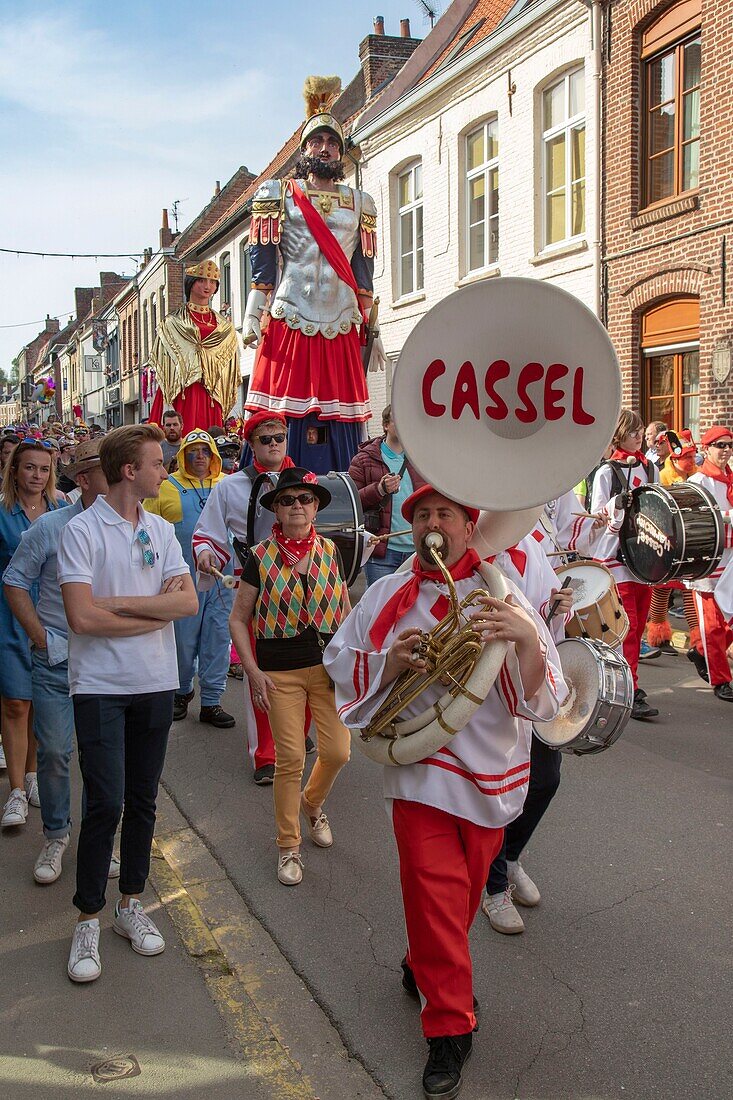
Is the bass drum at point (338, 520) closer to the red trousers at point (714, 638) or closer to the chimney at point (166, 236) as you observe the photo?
the red trousers at point (714, 638)

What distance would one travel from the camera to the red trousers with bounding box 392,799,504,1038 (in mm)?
2818

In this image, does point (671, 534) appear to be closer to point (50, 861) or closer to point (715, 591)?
point (715, 591)

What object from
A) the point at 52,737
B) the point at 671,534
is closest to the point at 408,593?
the point at 52,737

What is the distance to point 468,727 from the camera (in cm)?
295

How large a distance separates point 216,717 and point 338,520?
1891 mm

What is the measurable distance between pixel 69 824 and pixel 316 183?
198 inches

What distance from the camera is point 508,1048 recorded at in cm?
306

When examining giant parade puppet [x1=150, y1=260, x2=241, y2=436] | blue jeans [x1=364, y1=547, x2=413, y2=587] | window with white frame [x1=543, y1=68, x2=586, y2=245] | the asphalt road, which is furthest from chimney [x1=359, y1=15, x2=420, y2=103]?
the asphalt road

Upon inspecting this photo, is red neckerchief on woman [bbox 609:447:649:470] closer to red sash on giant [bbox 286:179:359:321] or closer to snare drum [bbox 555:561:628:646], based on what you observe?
snare drum [bbox 555:561:628:646]

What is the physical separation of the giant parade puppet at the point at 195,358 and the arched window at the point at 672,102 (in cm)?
624

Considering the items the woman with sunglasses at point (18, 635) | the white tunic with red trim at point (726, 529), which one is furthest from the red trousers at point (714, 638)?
the woman with sunglasses at point (18, 635)

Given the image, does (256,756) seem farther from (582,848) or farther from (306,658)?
(582,848)

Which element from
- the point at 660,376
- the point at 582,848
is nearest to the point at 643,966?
the point at 582,848

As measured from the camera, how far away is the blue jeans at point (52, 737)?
173 inches
